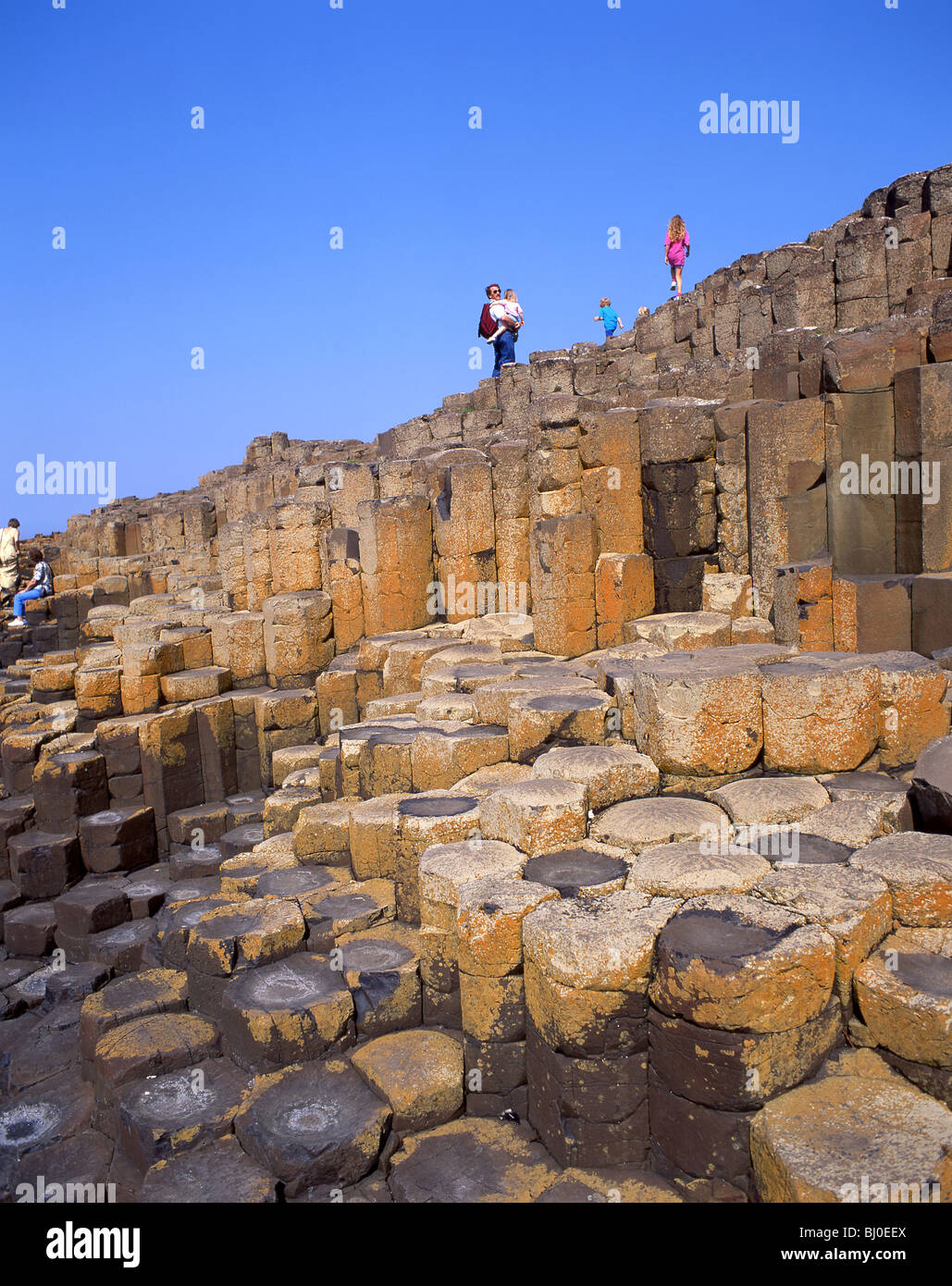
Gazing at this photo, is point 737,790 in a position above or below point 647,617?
below

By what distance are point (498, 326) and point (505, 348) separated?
740 mm

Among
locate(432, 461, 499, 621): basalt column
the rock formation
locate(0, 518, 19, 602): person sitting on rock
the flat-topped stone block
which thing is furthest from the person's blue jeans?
the flat-topped stone block

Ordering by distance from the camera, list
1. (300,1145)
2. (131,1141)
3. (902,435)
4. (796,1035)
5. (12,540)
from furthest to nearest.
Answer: (12,540) < (902,435) < (131,1141) < (300,1145) < (796,1035)

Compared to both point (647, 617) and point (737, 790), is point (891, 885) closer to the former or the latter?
point (737, 790)

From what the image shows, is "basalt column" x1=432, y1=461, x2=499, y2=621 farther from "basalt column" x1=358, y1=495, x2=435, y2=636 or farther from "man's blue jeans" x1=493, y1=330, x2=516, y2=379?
"man's blue jeans" x1=493, y1=330, x2=516, y2=379

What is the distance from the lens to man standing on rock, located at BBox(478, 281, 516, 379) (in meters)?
19.4

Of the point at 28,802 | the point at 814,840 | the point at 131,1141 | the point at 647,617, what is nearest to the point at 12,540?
the point at 28,802

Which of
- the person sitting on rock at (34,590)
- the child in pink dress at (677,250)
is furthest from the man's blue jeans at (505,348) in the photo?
the person sitting on rock at (34,590)

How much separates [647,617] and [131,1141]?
689 centimetres

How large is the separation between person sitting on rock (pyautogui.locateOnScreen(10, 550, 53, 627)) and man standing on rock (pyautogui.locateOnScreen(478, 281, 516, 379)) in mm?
13542

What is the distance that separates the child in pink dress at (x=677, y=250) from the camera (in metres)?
23.2

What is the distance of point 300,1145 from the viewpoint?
4418 mm

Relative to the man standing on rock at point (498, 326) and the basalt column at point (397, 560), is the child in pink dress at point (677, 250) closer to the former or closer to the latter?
the man standing on rock at point (498, 326)

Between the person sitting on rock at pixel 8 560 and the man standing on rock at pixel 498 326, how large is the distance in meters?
13.8
